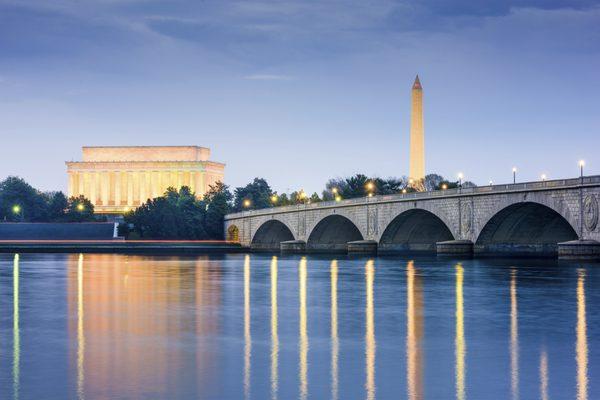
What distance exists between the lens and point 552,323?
94.9 ft

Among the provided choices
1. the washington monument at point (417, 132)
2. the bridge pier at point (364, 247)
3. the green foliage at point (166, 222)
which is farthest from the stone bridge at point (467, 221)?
the green foliage at point (166, 222)

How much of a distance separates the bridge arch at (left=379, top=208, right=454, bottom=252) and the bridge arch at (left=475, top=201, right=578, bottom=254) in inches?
526

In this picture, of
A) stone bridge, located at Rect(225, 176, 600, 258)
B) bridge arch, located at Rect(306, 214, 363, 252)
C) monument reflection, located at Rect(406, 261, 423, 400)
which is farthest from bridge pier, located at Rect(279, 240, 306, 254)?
monument reflection, located at Rect(406, 261, 423, 400)

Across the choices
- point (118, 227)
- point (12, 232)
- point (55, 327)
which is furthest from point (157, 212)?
point (55, 327)

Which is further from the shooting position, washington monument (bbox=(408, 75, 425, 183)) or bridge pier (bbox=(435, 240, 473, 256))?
washington monument (bbox=(408, 75, 425, 183))

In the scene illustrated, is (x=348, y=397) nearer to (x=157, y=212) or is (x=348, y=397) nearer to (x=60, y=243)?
(x=60, y=243)

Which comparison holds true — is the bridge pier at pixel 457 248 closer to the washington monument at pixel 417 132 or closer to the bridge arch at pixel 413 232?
the bridge arch at pixel 413 232

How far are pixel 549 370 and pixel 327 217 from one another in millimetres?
105129

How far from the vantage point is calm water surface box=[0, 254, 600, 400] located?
17.7 m

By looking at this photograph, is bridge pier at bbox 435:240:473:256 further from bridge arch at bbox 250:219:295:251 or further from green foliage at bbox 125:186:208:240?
green foliage at bbox 125:186:208:240

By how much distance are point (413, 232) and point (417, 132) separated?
145ft

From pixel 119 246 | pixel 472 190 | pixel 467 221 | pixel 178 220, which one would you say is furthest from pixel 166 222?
pixel 472 190

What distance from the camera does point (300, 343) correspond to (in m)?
23.8

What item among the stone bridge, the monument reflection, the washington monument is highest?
the washington monument
